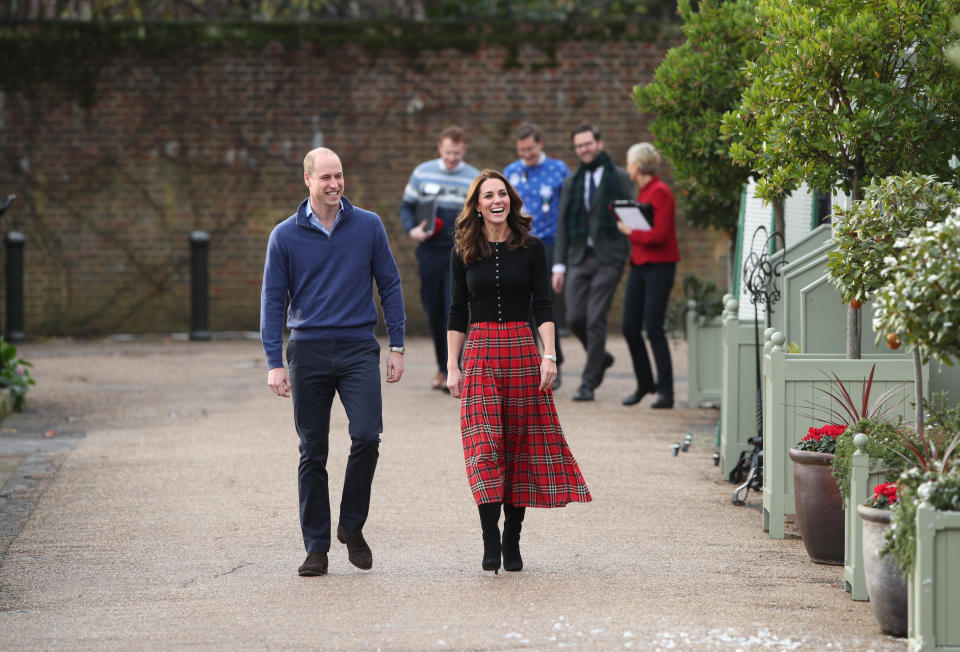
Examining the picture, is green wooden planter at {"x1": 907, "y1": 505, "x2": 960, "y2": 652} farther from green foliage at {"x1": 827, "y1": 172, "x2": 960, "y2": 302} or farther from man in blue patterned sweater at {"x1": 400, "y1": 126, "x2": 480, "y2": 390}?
man in blue patterned sweater at {"x1": 400, "y1": 126, "x2": 480, "y2": 390}

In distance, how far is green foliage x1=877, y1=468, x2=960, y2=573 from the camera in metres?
4.50

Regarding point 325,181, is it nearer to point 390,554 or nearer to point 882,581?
point 390,554

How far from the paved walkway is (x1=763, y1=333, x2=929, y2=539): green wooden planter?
23 cm

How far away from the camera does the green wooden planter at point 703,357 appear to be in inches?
432

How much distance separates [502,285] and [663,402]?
5.34m

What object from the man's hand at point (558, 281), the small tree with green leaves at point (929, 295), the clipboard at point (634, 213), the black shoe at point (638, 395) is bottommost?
the black shoe at point (638, 395)

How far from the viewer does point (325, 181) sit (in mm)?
5938

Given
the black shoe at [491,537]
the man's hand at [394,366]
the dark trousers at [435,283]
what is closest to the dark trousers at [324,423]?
the man's hand at [394,366]

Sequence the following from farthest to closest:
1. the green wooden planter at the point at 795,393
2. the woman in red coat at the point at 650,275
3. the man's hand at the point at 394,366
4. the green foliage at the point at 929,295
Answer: the woman in red coat at the point at 650,275, the green wooden planter at the point at 795,393, the man's hand at the point at 394,366, the green foliage at the point at 929,295

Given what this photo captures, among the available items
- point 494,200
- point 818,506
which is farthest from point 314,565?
point 818,506

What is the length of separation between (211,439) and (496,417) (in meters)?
4.29

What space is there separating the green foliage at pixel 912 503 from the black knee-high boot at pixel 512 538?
1685 mm

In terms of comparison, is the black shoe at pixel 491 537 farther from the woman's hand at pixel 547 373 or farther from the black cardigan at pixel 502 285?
the black cardigan at pixel 502 285

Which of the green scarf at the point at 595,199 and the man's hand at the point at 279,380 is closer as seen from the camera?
the man's hand at the point at 279,380
